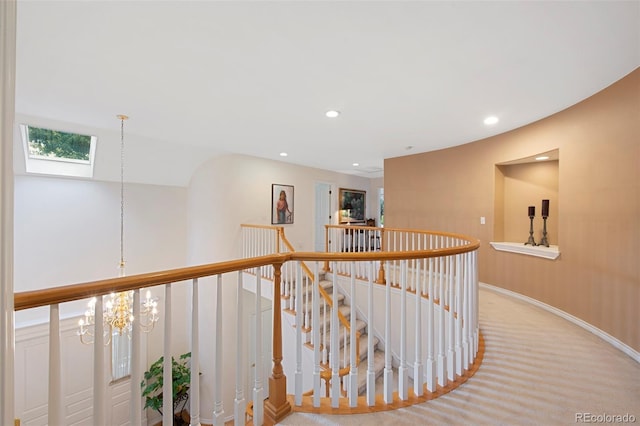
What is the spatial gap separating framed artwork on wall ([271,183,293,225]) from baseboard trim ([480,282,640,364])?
159 inches

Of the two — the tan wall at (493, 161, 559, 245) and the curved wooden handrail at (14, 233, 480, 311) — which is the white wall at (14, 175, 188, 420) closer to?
the curved wooden handrail at (14, 233, 480, 311)

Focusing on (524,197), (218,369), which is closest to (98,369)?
(218,369)

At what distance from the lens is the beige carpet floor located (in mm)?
1561

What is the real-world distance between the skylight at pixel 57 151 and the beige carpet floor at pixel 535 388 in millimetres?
4746

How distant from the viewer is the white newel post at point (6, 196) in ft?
1.76

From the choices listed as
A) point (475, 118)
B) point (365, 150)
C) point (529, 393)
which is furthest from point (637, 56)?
point (365, 150)

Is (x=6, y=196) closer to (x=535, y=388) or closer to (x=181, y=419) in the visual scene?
(x=535, y=388)

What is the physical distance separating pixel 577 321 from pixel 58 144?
23.0ft

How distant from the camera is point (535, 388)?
183 centimetres

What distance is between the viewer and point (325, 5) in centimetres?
151

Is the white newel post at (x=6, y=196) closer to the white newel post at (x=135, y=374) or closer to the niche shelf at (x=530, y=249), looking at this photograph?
the white newel post at (x=135, y=374)

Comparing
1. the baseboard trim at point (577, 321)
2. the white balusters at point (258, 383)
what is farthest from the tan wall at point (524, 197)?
the white balusters at point (258, 383)

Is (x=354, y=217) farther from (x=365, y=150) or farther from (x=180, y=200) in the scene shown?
(x=180, y=200)

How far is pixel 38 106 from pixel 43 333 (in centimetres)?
311
